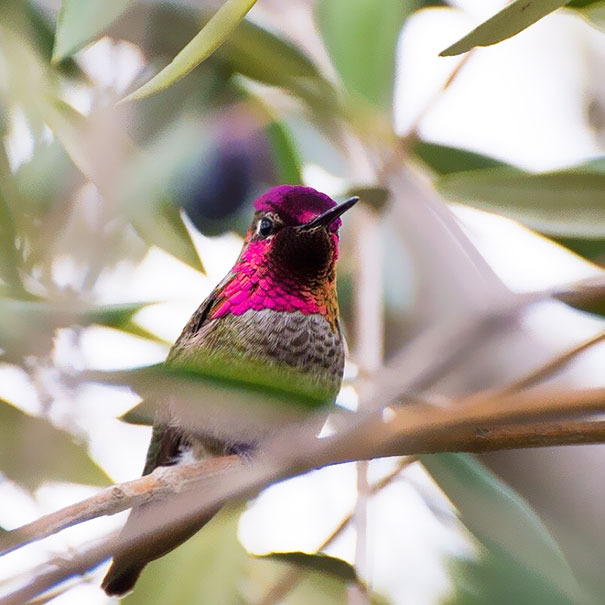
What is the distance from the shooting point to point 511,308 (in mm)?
831

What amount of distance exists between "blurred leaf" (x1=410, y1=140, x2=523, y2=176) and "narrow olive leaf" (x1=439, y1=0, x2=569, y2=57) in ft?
2.37

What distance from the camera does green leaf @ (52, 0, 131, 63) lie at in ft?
2.96

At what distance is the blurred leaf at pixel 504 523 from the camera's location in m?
1.05

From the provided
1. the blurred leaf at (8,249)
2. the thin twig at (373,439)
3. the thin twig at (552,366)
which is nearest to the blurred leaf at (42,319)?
the blurred leaf at (8,249)

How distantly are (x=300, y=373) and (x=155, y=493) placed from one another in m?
0.58

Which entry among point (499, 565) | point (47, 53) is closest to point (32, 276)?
point (47, 53)

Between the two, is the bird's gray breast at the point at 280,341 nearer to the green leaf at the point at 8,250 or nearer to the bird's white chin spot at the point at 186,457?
the bird's white chin spot at the point at 186,457

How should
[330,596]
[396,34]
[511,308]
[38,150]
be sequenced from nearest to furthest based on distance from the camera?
[511,308] < [330,596] < [396,34] < [38,150]

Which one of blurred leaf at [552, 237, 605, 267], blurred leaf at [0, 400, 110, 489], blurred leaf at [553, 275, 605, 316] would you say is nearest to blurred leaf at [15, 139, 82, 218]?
blurred leaf at [0, 400, 110, 489]

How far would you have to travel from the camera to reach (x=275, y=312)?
169 centimetres

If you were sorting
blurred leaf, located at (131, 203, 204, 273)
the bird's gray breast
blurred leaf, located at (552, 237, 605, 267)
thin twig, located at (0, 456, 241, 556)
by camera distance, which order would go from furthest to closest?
the bird's gray breast → blurred leaf, located at (131, 203, 204, 273) → blurred leaf, located at (552, 237, 605, 267) → thin twig, located at (0, 456, 241, 556)

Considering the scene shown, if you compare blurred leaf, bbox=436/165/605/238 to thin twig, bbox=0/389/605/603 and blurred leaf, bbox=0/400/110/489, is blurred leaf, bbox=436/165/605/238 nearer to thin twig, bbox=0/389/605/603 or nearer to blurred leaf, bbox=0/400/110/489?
thin twig, bbox=0/389/605/603

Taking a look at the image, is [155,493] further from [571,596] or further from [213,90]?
[213,90]

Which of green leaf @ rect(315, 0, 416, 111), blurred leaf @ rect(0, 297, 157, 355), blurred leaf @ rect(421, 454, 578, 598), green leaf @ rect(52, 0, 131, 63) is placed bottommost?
blurred leaf @ rect(421, 454, 578, 598)
